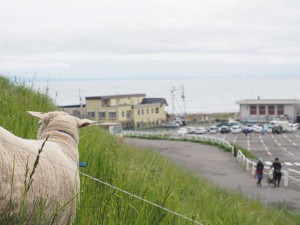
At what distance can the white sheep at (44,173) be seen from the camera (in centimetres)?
279

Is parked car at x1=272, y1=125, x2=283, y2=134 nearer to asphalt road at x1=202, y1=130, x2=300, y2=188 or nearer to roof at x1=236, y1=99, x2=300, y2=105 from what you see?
asphalt road at x1=202, y1=130, x2=300, y2=188

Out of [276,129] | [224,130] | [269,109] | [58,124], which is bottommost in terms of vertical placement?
[224,130]

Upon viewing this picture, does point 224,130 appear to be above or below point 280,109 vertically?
below

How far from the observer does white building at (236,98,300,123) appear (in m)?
78.1

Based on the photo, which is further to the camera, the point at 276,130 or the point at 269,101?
the point at 269,101

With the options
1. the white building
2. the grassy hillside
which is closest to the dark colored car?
the white building

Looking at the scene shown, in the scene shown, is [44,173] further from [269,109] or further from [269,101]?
[269,109]

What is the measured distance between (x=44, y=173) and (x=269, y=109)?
256 feet

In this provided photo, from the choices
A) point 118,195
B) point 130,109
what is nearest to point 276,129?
point 130,109

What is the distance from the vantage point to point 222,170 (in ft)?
78.0

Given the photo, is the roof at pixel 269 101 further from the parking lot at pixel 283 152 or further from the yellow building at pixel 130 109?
the parking lot at pixel 283 152

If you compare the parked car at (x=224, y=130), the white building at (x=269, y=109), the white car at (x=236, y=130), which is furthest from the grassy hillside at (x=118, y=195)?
the white building at (x=269, y=109)

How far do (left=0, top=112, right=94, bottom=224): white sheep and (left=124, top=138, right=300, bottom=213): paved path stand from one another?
6766 mm

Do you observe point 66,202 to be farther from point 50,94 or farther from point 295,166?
point 295,166
